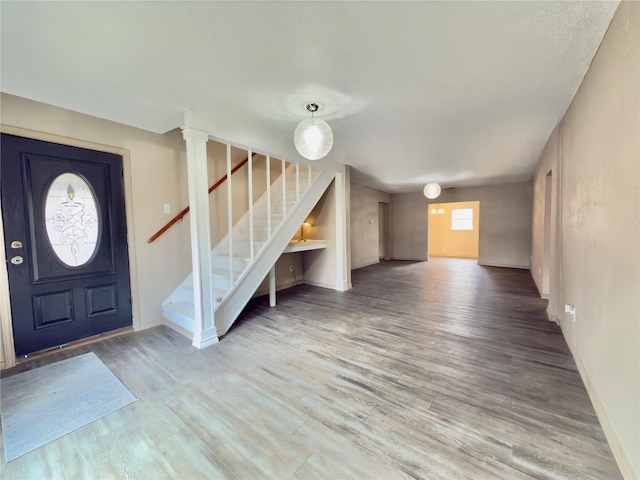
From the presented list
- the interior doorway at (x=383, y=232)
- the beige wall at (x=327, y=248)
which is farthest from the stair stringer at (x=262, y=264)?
the interior doorway at (x=383, y=232)

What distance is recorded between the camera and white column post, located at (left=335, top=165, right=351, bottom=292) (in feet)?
15.8

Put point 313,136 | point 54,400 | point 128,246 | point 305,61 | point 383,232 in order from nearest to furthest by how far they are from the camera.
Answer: point 305,61, point 54,400, point 313,136, point 128,246, point 383,232

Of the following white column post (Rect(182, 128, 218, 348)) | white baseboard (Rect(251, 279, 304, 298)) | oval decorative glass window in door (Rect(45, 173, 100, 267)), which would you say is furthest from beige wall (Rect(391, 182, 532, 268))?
oval decorative glass window in door (Rect(45, 173, 100, 267))

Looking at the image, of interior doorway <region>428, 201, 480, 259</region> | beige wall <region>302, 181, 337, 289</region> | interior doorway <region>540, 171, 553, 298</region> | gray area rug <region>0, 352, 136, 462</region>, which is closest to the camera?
gray area rug <region>0, 352, 136, 462</region>

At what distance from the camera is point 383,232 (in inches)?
361

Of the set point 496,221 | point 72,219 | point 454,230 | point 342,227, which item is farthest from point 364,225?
point 72,219

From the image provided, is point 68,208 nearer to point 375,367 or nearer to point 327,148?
point 327,148

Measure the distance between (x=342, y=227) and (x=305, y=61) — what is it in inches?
129

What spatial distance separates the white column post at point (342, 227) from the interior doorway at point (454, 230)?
246 inches

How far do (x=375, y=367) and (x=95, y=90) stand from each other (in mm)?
3334

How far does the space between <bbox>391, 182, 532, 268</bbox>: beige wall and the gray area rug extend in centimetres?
842

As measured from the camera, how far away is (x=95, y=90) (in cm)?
217

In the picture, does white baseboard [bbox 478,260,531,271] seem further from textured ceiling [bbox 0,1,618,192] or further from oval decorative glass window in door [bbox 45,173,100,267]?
oval decorative glass window in door [bbox 45,173,100,267]

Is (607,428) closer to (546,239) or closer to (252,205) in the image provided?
(546,239)
